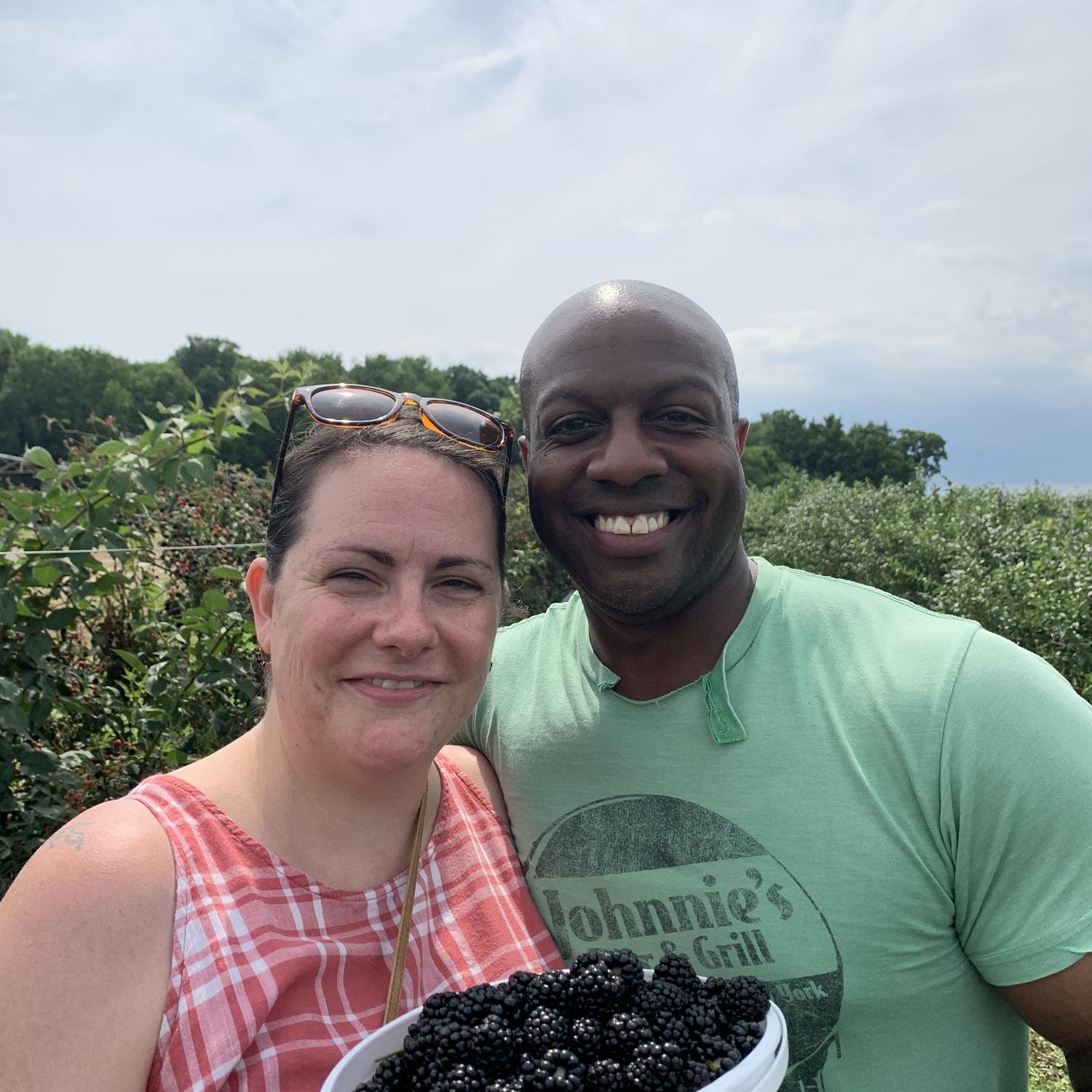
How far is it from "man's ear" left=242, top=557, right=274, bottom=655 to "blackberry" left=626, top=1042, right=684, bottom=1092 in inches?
43.4

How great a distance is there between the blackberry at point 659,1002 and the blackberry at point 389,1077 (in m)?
0.38

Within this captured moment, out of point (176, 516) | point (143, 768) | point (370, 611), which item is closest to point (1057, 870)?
point (370, 611)

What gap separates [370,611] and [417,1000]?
76 cm

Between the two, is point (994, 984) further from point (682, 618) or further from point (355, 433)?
point (355, 433)

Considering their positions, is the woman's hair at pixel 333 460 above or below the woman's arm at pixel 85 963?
above

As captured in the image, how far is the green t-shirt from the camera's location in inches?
69.4

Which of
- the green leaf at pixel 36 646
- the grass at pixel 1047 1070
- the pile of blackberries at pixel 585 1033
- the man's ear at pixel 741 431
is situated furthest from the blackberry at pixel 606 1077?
the grass at pixel 1047 1070

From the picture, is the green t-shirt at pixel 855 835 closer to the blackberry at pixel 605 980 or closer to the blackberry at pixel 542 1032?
the blackberry at pixel 605 980

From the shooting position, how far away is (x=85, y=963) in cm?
156

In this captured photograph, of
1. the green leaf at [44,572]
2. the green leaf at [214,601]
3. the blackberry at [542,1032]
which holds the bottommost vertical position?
→ the blackberry at [542,1032]

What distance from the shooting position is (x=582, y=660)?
2.37 meters

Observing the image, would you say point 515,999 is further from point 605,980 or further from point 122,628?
point 122,628

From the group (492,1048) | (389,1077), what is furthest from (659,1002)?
(389,1077)

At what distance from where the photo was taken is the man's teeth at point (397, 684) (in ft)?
6.27
